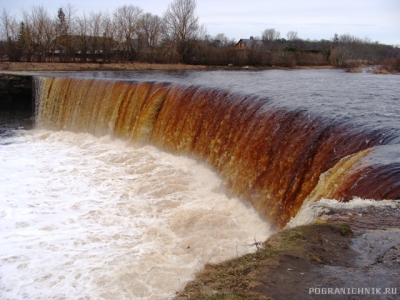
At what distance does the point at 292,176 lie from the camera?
24.5 feet

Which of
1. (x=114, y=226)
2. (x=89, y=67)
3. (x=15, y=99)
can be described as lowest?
(x=114, y=226)

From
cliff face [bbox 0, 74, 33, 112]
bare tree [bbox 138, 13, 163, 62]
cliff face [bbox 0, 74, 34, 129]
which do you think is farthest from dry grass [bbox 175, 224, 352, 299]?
bare tree [bbox 138, 13, 163, 62]

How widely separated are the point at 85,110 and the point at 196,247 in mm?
12357

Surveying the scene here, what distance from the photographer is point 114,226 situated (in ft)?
25.4

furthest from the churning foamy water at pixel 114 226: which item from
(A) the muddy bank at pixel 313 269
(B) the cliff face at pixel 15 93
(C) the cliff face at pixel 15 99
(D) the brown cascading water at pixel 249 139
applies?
(B) the cliff face at pixel 15 93

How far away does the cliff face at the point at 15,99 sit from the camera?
69.2ft

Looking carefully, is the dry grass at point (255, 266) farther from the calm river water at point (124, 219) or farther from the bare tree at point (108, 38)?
the bare tree at point (108, 38)

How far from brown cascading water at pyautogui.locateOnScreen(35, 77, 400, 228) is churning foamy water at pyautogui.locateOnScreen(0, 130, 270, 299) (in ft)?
2.12

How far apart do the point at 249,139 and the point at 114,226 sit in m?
3.93

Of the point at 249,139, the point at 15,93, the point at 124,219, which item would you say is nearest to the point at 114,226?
the point at 124,219

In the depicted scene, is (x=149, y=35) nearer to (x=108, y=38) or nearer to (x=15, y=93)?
(x=108, y=38)

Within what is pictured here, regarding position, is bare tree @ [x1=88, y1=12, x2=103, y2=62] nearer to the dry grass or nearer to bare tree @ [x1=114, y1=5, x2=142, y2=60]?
bare tree @ [x1=114, y1=5, x2=142, y2=60]

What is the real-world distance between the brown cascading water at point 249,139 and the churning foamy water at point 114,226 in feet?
2.12

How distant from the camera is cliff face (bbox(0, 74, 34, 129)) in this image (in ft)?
69.2
